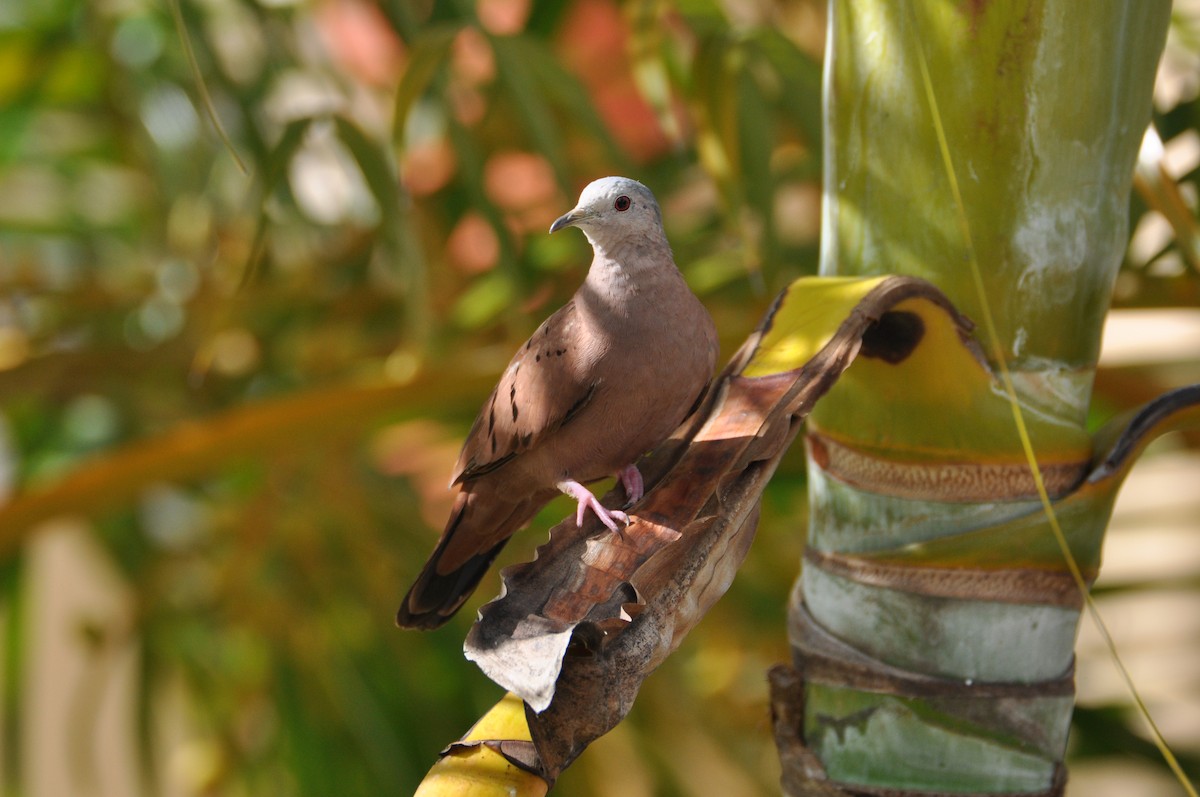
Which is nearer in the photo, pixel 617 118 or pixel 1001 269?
pixel 1001 269

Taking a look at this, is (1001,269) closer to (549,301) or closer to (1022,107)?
(1022,107)

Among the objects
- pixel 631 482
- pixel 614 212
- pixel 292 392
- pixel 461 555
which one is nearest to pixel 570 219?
pixel 614 212

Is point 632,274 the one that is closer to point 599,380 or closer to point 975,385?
point 599,380

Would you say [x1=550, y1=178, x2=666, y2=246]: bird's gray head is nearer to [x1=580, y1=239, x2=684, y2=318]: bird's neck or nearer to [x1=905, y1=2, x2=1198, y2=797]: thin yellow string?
[x1=580, y1=239, x2=684, y2=318]: bird's neck

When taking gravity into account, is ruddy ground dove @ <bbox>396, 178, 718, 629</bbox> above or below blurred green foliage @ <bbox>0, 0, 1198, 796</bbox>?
above

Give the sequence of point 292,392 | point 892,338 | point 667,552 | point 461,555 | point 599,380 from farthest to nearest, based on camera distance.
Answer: point 292,392, point 461,555, point 599,380, point 892,338, point 667,552

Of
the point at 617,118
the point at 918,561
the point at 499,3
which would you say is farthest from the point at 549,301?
the point at 499,3

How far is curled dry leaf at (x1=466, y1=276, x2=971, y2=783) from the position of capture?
0.47 m

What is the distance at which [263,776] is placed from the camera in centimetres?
151

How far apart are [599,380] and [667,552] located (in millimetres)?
227

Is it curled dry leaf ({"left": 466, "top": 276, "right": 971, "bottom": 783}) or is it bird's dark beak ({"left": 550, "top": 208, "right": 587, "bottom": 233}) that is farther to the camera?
bird's dark beak ({"left": 550, "top": 208, "right": 587, "bottom": 233})

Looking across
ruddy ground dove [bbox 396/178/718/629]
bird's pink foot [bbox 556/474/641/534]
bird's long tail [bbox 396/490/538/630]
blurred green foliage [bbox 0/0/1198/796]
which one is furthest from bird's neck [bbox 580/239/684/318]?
blurred green foliage [bbox 0/0/1198/796]

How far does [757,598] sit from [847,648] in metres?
0.88

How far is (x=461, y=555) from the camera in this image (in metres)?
0.85
